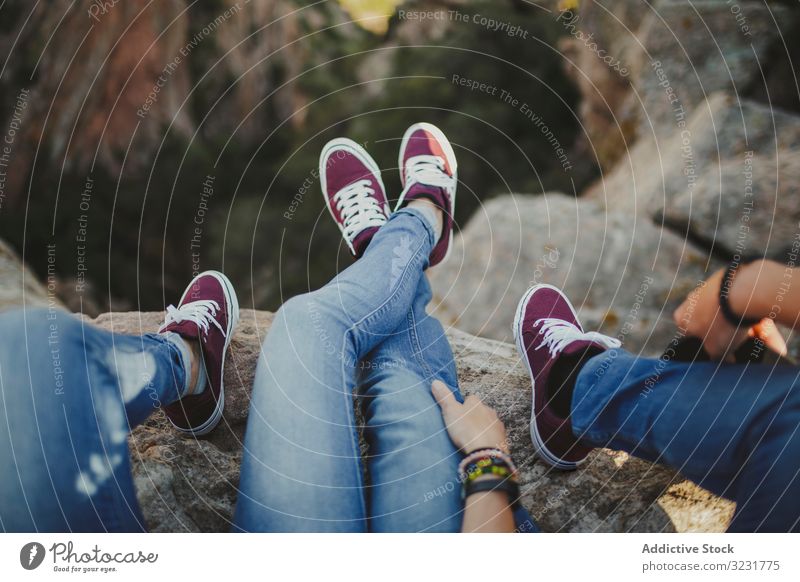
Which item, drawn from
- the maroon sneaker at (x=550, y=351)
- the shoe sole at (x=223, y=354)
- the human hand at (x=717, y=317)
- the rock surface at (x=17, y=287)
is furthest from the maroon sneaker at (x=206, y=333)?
the human hand at (x=717, y=317)

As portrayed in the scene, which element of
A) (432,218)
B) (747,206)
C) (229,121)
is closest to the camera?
(432,218)

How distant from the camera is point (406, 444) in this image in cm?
61

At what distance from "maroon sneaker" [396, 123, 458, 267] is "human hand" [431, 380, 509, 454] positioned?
262 mm

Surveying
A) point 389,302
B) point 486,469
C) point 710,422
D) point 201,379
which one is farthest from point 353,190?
point 710,422

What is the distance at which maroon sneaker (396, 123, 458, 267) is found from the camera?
0.89m

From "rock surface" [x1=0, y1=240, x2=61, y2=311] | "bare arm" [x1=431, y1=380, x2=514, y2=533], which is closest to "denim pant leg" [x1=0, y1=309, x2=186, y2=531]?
"rock surface" [x1=0, y1=240, x2=61, y2=311]

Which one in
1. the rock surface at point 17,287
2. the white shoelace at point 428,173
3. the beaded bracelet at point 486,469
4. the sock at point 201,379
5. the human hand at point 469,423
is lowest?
the beaded bracelet at point 486,469

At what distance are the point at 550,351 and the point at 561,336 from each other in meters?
0.03

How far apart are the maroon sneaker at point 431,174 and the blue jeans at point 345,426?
0.23m

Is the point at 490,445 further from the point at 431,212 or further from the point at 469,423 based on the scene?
the point at 431,212

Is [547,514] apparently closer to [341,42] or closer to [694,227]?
[694,227]

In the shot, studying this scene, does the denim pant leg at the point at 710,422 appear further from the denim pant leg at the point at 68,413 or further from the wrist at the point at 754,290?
the denim pant leg at the point at 68,413

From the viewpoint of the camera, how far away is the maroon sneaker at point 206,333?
67cm
